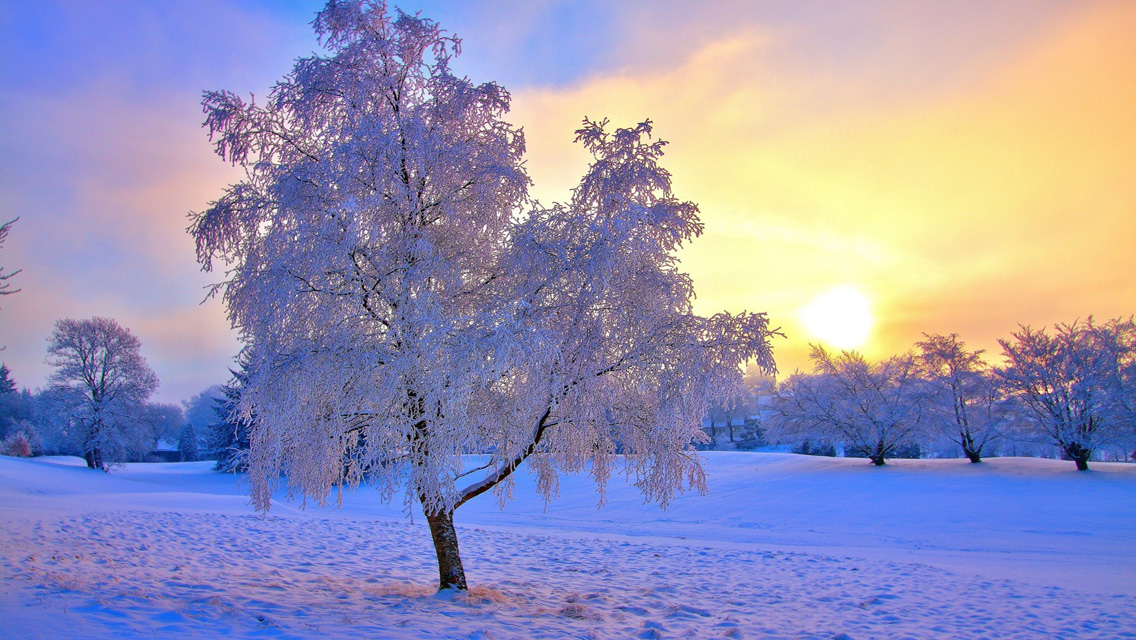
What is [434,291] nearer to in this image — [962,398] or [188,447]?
[962,398]

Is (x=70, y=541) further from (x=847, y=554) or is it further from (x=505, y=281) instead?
(x=847, y=554)

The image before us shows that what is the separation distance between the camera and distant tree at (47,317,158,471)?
29312mm

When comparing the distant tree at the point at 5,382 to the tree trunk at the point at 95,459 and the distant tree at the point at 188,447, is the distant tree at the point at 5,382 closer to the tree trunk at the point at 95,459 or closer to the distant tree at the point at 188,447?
the distant tree at the point at 188,447

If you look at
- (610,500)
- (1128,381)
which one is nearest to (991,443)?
(1128,381)

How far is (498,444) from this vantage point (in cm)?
666

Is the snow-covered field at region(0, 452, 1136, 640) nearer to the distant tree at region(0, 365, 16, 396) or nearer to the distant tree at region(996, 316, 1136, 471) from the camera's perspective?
the distant tree at region(996, 316, 1136, 471)

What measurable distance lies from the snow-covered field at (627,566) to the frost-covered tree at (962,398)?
82.0 inches

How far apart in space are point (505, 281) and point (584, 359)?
1.43 metres

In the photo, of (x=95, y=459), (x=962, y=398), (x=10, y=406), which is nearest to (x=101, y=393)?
(x=95, y=459)

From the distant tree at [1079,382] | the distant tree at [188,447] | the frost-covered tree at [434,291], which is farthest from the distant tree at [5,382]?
the distant tree at [1079,382]

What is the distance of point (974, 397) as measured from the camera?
22.8 m

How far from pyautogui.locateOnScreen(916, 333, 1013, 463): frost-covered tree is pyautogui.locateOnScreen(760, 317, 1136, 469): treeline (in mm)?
41

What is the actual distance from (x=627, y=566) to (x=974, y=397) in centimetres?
1994

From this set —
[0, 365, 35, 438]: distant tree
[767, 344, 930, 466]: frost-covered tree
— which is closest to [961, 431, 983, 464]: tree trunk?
[767, 344, 930, 466]: frost-covered tree
